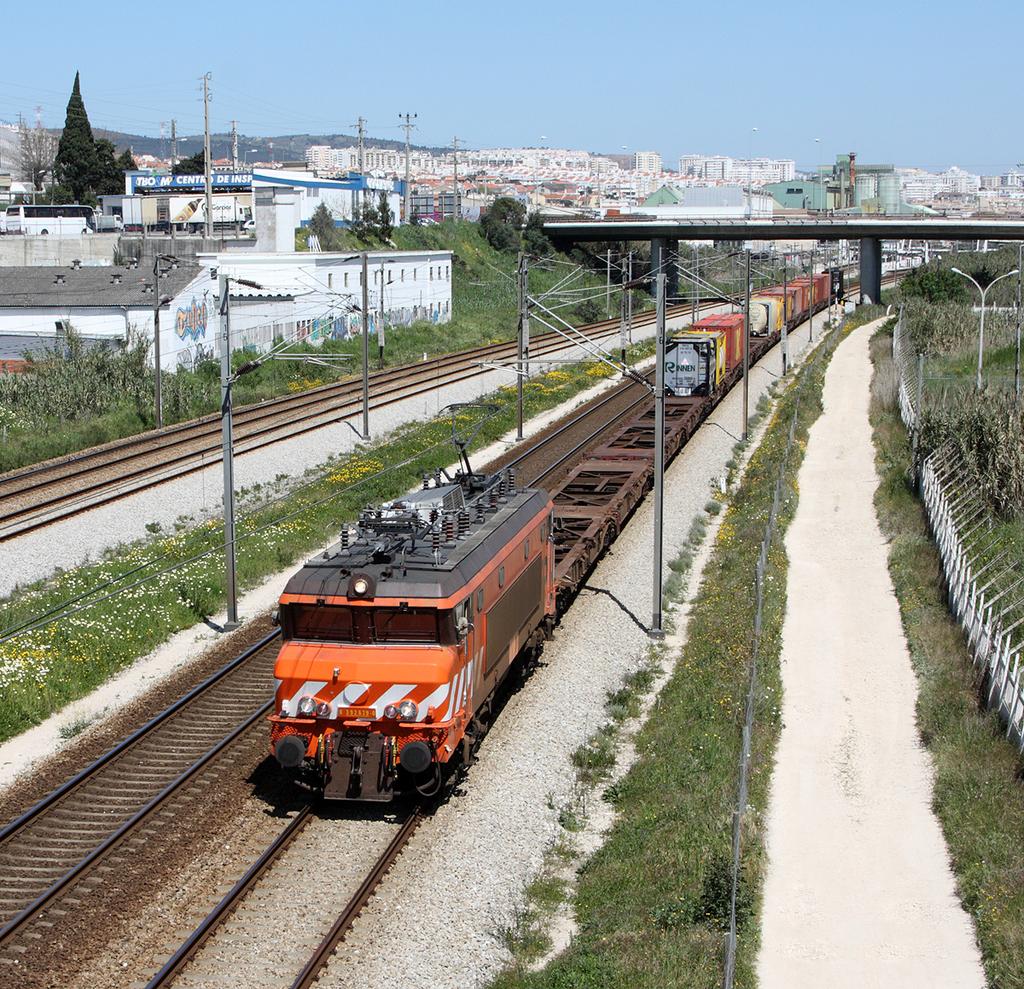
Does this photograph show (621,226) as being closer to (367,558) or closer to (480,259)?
(480,259)

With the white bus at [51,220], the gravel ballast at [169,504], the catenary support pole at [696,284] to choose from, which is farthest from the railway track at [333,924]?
the white bus at [51,220]

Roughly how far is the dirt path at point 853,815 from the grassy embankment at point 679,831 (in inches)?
15.7

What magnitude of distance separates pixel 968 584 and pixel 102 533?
70.4 ft

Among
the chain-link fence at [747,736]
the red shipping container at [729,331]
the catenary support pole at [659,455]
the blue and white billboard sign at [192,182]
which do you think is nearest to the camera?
the chain-link fence at [747,736]

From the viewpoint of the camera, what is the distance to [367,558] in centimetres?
1817

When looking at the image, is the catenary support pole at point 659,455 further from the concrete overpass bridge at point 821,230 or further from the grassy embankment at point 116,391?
the concrete overpass bridge at point 821,230

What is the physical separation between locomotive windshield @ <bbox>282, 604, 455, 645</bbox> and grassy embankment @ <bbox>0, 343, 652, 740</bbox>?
268 inches

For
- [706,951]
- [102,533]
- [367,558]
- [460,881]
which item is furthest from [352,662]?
[102,533]

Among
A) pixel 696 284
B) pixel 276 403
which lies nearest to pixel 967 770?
pixel 276 403

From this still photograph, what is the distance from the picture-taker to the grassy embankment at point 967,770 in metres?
14.9

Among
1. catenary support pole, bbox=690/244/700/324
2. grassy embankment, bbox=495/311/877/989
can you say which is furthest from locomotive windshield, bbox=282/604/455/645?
catenary support pole, bbox=690/244/700/324

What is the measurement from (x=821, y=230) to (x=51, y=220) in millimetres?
56827

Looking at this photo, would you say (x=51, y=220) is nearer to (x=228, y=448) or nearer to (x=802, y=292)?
(x=802, y=292)

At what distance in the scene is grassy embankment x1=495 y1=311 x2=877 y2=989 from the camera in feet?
45.9
